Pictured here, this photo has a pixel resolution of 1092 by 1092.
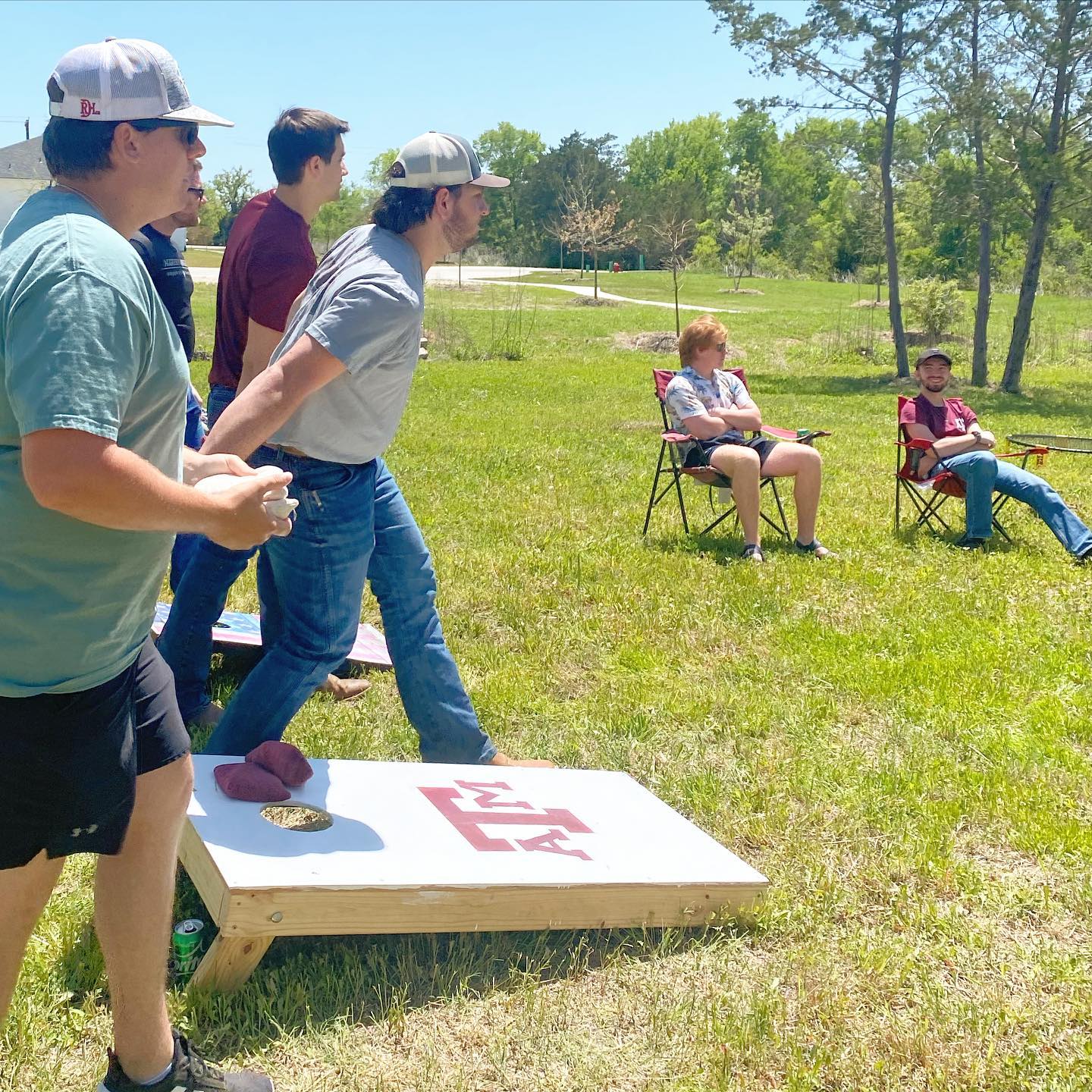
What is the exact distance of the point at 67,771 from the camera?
1785 mm

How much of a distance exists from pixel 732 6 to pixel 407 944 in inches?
764

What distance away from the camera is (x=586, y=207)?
158 feet

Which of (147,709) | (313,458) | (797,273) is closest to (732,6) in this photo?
(313,458)

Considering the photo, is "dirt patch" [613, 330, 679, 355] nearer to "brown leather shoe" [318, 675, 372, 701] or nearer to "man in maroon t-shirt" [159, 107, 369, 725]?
"brown leather shoe" [318, 675, 372, 701]

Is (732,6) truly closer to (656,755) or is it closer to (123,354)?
(656,755)

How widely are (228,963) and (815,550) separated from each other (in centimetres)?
516

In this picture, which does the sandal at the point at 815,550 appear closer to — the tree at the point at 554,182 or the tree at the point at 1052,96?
the tree at the point at 1052,96

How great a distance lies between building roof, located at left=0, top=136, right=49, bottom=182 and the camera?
2197 mm

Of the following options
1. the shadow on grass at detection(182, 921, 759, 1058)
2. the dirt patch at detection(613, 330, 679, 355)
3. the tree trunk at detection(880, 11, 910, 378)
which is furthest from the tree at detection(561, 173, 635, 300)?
the shadow on grass at detection(182, 921, 759, 1058)

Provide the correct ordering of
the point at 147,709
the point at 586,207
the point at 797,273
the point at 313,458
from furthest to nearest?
the point at 797,273
the point at 586,207
the point at 313,458
the point at 147,709

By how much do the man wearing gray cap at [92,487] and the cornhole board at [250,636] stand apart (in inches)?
99.8

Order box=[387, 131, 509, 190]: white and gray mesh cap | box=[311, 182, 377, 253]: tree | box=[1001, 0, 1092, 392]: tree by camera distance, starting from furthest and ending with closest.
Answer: box=[311, 182, 377, 253]: tree, box=[1001, 0, 1092, 392]: tree, box=[387, 131, 509, 190]: white and gray mesh cap

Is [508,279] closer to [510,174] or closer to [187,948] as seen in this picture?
[187,948]

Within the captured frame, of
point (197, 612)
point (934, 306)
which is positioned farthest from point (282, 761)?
point (934, 306)
